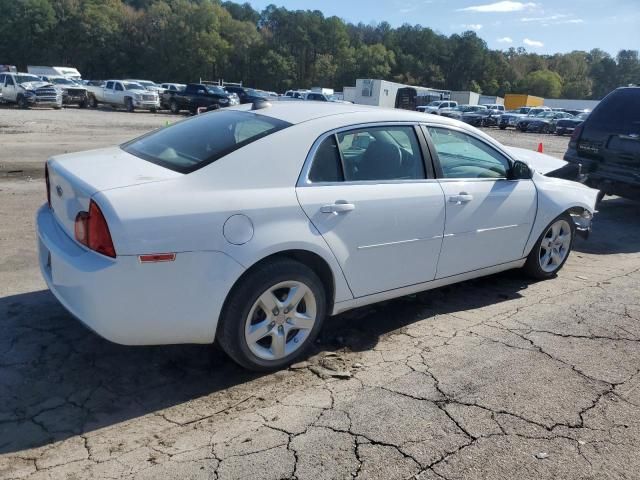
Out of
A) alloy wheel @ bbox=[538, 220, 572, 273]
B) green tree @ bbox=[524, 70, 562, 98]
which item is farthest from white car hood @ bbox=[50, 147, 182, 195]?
green tree @ bbox=[524, 70, 562, 98]

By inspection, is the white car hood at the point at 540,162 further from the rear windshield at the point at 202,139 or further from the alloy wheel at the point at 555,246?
the rear windshield at the point at 202,139

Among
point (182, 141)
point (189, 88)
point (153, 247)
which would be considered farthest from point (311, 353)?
point (189, 88)

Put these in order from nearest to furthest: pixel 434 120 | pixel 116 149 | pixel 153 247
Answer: pixel 153 247 → pixel 116 149 → pixel 434 120

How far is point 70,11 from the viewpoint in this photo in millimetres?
98812

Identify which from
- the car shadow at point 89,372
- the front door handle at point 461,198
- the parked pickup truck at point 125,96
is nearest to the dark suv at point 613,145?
the front door handle at point 461,198

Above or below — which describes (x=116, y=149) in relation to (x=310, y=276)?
above

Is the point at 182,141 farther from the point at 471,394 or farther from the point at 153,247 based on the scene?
the point at 471,394

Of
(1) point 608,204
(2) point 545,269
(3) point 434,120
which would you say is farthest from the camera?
(1) point 608,204

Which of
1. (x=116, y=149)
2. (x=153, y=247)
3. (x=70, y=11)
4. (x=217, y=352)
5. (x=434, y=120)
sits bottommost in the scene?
(x=217, y=352)

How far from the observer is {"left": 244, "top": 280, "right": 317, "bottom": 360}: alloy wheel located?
10.9 ft

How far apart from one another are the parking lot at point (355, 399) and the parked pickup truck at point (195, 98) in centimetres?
3136

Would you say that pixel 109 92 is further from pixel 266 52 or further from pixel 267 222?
pixel 266 52

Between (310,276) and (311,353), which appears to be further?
(311,353)

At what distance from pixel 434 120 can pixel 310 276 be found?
1.75 meters
